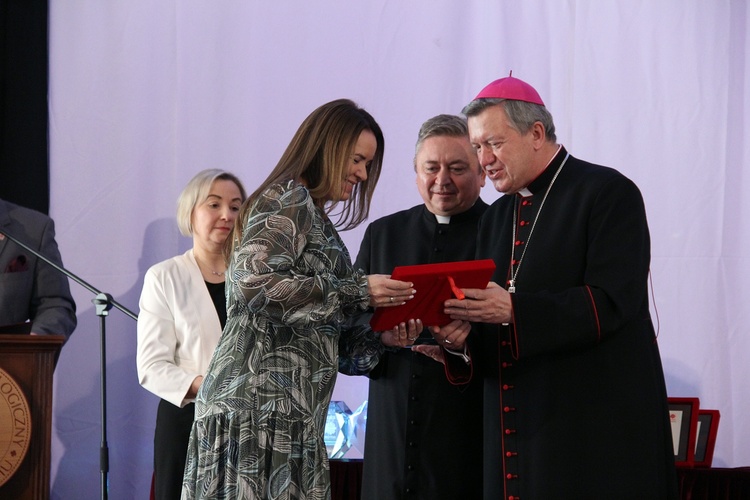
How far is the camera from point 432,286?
2.48 meters

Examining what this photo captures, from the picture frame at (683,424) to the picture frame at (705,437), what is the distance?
66 millimetres

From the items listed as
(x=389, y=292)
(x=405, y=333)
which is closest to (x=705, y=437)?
(x=405, y=333)

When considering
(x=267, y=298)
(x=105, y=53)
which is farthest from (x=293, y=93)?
(x=267, y=298)

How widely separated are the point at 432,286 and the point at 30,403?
57.8 inches

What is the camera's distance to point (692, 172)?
180 inches

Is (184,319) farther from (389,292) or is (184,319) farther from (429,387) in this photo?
(389,292)

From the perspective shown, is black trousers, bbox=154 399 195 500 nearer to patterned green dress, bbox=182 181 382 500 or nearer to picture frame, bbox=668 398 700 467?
patterned green dress, bbox=182 181 382 500

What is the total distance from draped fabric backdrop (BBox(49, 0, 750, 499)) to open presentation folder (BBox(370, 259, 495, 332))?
2081mm

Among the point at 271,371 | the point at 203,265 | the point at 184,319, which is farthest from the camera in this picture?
the point at 203,265

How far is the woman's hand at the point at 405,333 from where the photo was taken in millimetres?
2650

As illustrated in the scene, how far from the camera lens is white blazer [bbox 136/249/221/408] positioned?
3412 millimetres

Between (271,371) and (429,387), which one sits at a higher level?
(271,371)

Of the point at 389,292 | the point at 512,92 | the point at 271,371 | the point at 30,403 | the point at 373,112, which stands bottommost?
the point at 30,403

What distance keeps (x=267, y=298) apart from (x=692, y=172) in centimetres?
302
